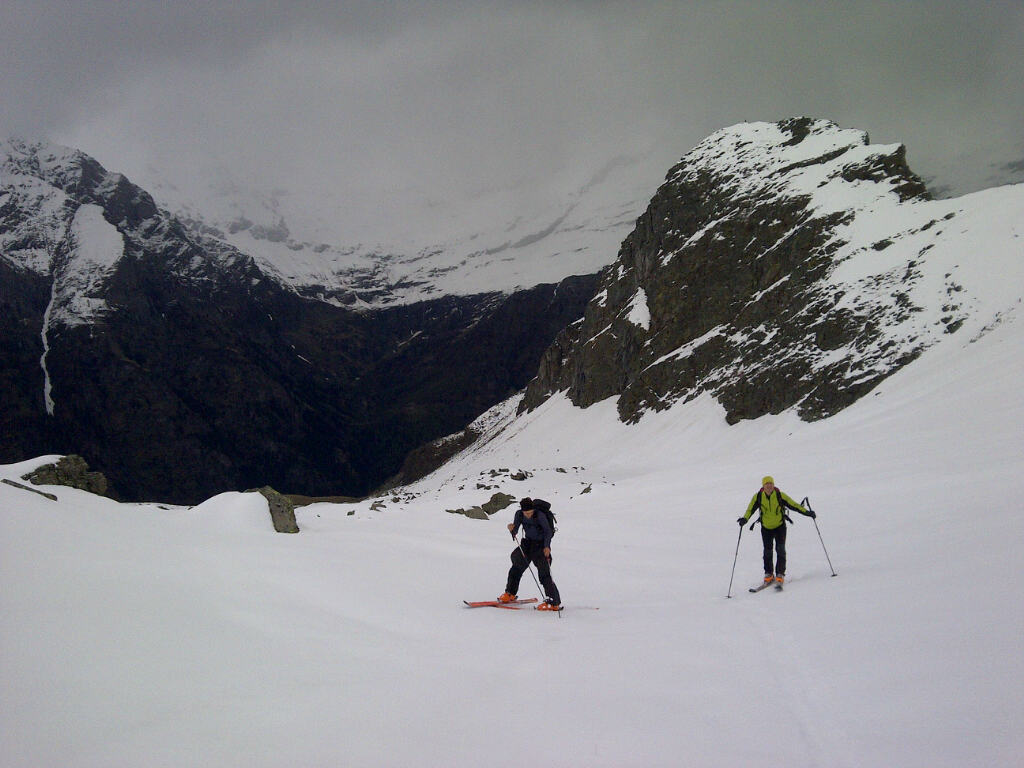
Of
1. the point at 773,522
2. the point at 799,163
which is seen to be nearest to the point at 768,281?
the point at 799,163

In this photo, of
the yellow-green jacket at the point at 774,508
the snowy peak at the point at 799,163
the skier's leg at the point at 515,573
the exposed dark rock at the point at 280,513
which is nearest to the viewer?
the skier's leg at the point at 515,573

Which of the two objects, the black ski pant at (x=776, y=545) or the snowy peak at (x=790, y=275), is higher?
the snowy peak at (x=790, y=275)

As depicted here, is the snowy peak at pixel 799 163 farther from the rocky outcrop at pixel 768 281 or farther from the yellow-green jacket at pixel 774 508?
the yellow-green jacket at pixel 774 508

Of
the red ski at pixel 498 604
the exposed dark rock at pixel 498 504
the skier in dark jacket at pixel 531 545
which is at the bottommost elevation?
the red ski at pixel 498 604

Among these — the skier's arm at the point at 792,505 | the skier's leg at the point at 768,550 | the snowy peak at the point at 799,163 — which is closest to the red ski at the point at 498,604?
the skier's leg at the point at 768,550

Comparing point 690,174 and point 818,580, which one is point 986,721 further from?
point 690,174

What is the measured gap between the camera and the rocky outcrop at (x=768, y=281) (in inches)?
1364

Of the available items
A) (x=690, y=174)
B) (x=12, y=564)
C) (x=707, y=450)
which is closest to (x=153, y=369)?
(x=690, y=174)

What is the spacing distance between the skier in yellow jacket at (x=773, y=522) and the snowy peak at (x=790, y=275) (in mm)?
25794

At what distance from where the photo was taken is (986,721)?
125 inches

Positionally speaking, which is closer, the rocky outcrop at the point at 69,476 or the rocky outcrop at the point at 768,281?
the rocky outcrop at the point at 69,476

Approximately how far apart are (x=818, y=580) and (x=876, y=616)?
2.87 m

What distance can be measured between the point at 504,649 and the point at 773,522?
17.5 feet

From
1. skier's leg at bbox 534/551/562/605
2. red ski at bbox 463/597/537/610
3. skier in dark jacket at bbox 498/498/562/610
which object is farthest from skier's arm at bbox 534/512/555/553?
red ski at bbox 463/597/537/610
